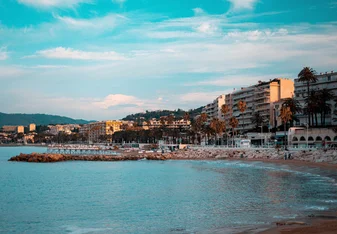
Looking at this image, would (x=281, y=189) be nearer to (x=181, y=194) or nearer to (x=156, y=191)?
(x=181, y=194)

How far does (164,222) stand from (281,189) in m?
14.6

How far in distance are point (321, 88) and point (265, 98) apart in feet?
60.3

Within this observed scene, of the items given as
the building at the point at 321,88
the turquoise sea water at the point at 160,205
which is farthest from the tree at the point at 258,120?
the turquoise sea water at the point at 160,205

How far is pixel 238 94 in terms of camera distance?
5192 inches

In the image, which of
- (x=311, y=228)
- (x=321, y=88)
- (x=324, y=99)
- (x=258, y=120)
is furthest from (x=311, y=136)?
(x=311, y=228)

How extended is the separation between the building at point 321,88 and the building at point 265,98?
25.4 ft

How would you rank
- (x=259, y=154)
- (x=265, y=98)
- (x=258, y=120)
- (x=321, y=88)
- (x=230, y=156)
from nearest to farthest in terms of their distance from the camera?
A: 1. (x=259, y=154)
2. (x=230, y=156)
3. (x=321, y=88)
4. (x=258, y=120)
5. (x=265, y=98)

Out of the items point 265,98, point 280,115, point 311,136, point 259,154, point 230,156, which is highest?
point 265,98

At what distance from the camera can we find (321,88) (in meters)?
98.8

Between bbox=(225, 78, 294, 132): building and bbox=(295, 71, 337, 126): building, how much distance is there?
25.4ft

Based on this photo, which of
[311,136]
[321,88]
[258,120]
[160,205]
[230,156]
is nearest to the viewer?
[160,205]

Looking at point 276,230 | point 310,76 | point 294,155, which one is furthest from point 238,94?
point 276,230

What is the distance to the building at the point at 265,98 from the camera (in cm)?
11316

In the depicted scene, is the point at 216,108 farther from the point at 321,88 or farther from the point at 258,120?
the point at 321,88
